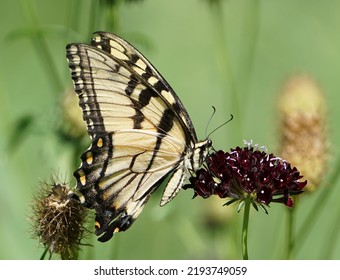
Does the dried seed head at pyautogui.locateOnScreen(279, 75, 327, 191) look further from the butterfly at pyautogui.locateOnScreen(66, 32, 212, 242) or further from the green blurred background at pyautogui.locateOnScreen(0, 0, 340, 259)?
the butterfly at pyautogui.locateOnScreen(66, 32, 212, 242)

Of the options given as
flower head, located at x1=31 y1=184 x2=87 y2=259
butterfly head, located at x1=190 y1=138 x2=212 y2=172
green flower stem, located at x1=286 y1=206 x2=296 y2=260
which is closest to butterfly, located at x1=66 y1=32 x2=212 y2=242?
butterfly head, located at x1=190 y1=138 x2=212 y2=172

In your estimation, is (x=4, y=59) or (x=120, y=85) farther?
(x=4, y=59)

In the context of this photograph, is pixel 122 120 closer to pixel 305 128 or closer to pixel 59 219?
pixel 59 219

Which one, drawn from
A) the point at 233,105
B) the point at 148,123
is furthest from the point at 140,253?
the point at 148,123

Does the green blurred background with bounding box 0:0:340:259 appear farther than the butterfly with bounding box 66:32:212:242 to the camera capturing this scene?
Yes

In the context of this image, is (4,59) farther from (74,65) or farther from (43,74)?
(74,65)

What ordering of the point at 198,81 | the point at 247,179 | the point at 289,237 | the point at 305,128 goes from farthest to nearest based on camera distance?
the point at 198,81 → the point at 305,128 → the point at 289,237 → the point at 247,179

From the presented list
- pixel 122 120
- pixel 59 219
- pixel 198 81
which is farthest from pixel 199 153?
pixel 198 81
